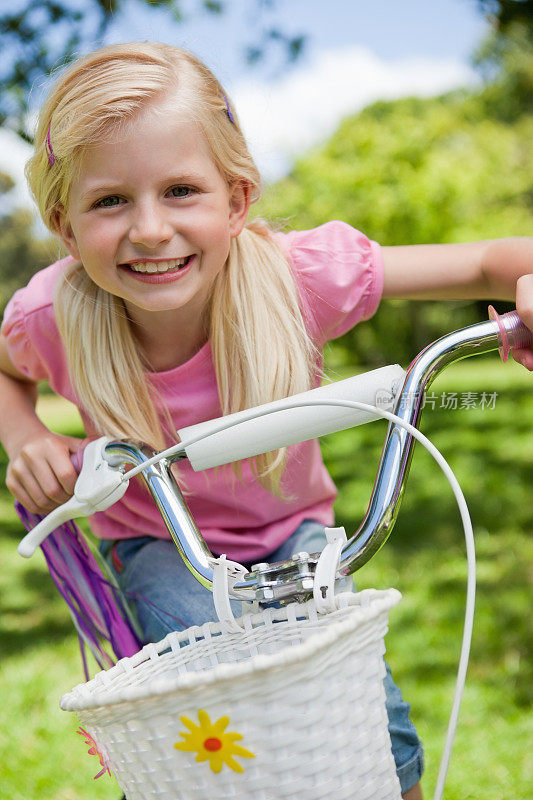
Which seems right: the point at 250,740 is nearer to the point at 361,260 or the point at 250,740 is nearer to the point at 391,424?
the point at 391,424

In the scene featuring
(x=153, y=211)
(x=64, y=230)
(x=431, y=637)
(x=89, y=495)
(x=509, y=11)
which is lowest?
(x=431, y=637)

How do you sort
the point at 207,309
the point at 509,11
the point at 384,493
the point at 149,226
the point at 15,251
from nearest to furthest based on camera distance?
the point at 384,493
the point at 149,226
the point at 207,309
the point at 509,11
the point at 15,251

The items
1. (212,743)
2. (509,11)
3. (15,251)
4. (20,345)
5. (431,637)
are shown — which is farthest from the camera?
(15,251)

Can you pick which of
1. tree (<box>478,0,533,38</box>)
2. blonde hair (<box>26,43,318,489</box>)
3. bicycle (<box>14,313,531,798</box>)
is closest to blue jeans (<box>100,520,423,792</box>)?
blonde hair (<box>26,43,318,489</box>)

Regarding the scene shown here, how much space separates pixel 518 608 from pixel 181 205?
2.35 metres

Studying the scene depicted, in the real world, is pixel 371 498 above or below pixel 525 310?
below

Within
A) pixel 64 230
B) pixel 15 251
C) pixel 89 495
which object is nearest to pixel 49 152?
pixel 64 230

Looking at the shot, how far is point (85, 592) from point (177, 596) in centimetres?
17

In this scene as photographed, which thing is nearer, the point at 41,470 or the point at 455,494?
the point at 455,494

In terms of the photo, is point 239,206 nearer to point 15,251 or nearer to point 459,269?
point 459,269

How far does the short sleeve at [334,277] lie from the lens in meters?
1.82

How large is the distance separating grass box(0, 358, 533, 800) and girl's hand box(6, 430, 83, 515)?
0.65 m

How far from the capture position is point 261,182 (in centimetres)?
180

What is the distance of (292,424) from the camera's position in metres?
1.20
